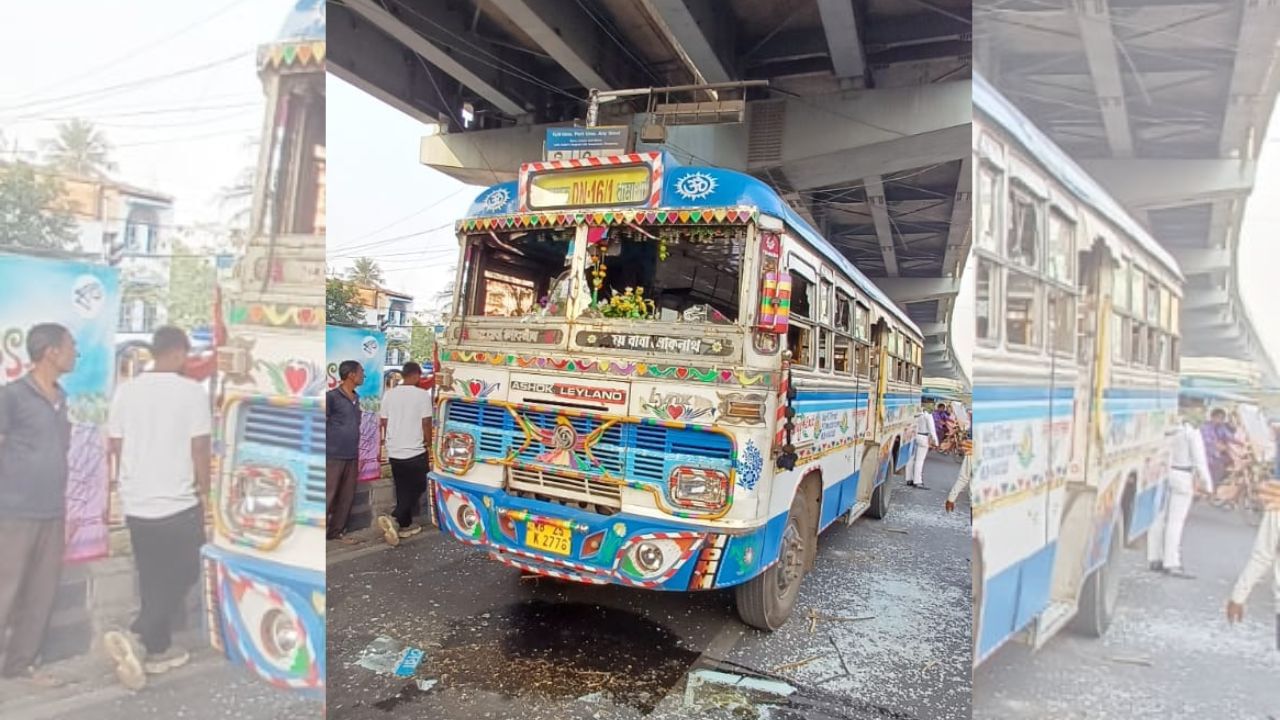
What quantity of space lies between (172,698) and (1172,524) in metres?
2.11

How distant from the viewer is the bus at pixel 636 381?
358 centimetres

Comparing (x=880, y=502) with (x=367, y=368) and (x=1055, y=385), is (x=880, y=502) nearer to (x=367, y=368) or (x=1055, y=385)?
(x=367, y=368)

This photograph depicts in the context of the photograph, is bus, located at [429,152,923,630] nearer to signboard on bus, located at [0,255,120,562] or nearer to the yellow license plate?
the yellow license plate

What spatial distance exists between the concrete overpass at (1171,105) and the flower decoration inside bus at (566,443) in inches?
108

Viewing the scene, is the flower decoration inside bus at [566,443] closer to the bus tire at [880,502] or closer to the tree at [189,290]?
the tree at [189,290]

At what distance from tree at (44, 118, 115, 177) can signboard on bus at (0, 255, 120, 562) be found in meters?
0.21

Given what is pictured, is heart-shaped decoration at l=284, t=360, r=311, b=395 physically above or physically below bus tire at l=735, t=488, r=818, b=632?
above

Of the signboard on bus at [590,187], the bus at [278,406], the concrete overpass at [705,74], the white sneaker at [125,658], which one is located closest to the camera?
the white sneaker at [125,658]

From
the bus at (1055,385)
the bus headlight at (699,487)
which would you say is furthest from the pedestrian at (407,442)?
the bus at (1055,385)

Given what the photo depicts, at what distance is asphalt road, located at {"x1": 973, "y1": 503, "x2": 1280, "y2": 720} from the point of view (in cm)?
118

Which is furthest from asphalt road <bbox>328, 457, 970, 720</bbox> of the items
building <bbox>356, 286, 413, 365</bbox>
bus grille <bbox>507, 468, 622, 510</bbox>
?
building <bbox>356, 286, 413, 365</bbox>

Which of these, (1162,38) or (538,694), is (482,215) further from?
(1162,38)

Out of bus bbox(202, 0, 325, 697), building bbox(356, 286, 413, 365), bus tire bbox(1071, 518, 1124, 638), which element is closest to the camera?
bus tire bbox(1071, 518, 1124, 638)

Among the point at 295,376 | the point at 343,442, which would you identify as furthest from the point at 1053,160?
the point at 343,442
